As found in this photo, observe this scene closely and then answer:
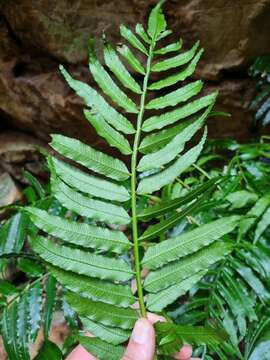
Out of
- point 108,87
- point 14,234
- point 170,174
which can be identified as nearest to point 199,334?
point 170,174

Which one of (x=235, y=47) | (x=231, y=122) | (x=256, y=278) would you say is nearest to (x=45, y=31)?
(x=235, y=47)

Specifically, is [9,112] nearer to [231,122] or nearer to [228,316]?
[231,122]

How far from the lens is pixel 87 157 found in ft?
2.97

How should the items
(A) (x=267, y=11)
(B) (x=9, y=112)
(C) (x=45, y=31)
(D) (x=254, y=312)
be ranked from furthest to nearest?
(B) (x=9, y=112) → (C) (x=45, y=31) → (A) (x=267, y=11) → (D) (x=254, y=312)

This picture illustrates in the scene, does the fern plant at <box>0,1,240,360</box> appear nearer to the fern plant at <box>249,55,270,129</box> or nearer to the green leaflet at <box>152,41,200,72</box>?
the green leaflet at <box>152,41,200,72</box>

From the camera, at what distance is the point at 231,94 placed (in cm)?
230

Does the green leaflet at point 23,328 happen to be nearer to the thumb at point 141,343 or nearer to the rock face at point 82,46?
the thumb at point 141,343

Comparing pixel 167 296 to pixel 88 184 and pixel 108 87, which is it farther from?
pixel 108 87

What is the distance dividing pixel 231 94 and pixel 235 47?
0.84 ft

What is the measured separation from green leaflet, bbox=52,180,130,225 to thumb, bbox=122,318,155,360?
20cm

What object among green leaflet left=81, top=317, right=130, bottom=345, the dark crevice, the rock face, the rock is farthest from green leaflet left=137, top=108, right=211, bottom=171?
the rock

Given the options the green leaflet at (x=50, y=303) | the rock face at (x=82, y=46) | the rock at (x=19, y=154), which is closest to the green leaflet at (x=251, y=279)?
the green leaflet at (x=50, y=303)

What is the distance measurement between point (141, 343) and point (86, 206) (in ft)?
0.90

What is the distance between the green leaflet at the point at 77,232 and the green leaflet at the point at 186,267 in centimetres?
8
